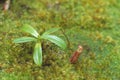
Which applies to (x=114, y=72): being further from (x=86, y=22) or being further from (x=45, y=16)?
(x=45, y=16)

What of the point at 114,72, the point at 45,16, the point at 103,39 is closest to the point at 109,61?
the point at 114,72

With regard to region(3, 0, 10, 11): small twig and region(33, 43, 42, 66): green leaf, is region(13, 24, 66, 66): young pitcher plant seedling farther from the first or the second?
region(3, 0, 10, 11): small twig

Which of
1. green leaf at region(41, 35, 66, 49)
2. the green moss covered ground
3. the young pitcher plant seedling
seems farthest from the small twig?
green leaf at region(41, 35, 66, 49)

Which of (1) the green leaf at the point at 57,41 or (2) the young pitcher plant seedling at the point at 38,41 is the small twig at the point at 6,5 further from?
(1) the green leaf at the point at 57,41

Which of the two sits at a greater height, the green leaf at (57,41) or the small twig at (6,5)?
the small twig at (6,5)

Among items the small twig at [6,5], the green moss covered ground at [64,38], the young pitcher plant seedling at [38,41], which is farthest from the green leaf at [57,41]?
the small twig at [6,5]

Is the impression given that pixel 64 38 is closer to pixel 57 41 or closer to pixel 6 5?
pixel 57 41

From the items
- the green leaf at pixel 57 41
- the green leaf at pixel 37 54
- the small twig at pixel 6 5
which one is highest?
the small twig at pixel 6 5

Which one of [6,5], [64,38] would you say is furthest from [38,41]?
[6,5]
